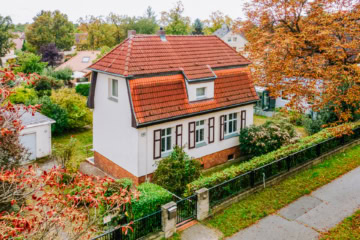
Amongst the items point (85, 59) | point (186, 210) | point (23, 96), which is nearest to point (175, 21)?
point (85, 59)

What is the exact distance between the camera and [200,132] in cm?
1870

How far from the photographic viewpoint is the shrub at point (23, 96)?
2884 cm

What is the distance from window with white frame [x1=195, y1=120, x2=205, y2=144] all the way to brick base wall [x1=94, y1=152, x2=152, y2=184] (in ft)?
11.3

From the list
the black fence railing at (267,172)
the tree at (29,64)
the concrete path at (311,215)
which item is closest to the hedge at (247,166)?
the black fence railing at (267,172)

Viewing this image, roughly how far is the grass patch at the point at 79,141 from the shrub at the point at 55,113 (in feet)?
2.71

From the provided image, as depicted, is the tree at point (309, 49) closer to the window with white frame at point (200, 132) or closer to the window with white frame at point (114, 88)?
the window with white frame at point (200, 132)

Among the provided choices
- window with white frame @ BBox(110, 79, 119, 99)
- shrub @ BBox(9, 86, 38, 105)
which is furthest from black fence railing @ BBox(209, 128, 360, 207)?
shrub @ BBox(9, 86, 38, 105)

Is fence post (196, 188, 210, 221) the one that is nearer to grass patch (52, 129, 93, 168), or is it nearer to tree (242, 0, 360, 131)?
tree (242, 0, 360, 131)

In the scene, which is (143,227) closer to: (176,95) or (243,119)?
(176,95)

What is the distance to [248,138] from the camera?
64.2ft

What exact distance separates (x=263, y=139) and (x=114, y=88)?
28.2ft

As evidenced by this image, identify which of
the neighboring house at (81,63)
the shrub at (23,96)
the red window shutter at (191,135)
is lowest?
the red window shutter at (191,135)

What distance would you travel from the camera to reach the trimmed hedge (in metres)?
11.7

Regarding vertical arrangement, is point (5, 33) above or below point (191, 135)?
above
